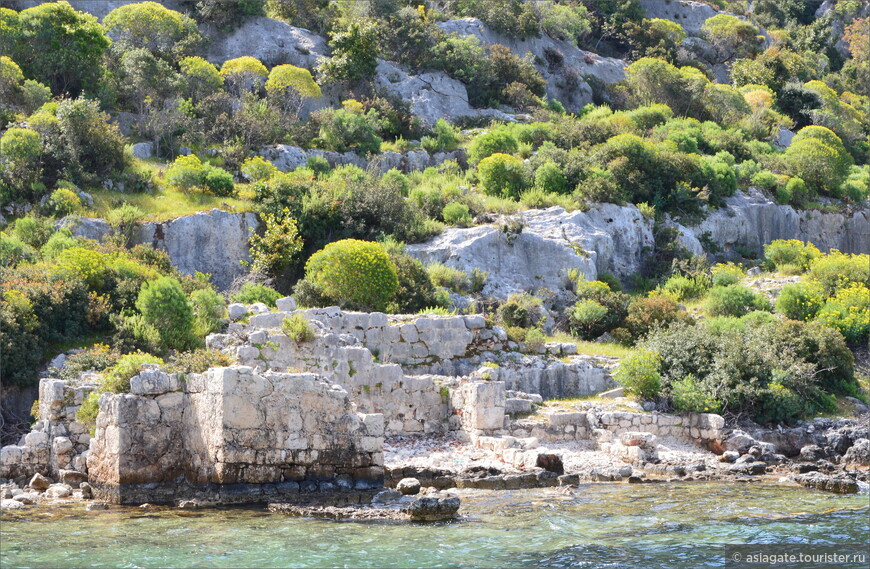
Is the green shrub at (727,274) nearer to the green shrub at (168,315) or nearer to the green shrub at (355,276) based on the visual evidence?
the green shrub at (355,276)

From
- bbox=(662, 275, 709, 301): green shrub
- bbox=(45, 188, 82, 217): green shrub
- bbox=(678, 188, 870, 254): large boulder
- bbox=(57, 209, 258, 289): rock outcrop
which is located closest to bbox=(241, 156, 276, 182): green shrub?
bbox=(57, 209, 258, 289): rock outcrop

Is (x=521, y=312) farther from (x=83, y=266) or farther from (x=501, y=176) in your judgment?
(x=83, y=266)

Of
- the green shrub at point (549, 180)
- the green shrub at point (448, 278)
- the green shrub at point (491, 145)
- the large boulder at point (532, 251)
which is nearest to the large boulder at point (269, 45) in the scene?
the green shrub at point (491, 145)

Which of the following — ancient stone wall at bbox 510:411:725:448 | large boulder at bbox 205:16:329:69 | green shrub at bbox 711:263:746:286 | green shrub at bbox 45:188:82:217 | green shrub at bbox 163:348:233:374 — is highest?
large boulder at bbox 205:16:329:69

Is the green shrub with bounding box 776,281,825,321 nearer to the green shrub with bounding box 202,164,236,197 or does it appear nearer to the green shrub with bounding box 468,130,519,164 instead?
the green shrub with bounding box 468,130,519,164

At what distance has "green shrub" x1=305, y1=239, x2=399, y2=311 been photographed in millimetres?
27016

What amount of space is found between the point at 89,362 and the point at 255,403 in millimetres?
5488

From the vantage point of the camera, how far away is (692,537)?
51.6 feet

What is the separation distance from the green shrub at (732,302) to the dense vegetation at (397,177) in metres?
0.09

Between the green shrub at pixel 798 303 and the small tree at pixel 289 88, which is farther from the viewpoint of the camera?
the small tree at pixel 289 88

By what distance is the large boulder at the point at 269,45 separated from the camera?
145 ft

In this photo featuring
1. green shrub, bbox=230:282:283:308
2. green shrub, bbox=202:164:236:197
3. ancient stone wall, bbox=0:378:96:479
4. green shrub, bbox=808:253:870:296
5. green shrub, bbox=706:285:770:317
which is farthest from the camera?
green shrub, bbox=202:164:236:197

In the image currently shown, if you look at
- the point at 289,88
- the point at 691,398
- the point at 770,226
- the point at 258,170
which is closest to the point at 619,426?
the point at 691,398

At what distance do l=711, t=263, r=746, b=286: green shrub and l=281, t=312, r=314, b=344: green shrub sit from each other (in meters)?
16.1
